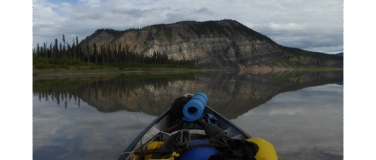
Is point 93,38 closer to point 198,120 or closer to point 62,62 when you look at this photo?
point 62,62

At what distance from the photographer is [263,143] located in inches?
149

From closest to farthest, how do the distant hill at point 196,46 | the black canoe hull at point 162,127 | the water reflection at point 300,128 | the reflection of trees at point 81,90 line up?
the black canoe hull at point 162,127, the water reflection at point 300,128, the reflection of trees at point 81,90, the distant hill at point 196,46

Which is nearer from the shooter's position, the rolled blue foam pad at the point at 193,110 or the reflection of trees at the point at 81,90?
the rolled blue foam pad at the point at 193,110

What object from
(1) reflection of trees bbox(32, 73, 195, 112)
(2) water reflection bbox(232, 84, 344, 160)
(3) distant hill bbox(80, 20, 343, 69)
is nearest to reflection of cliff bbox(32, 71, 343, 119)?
(1) reflection of trees bbox(32, 73, 195, 112)

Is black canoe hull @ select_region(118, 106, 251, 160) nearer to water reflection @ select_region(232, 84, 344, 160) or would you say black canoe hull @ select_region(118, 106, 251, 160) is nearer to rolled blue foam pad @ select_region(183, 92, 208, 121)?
rolled blue foam pad @ select_region(183, 92, 208, 121)

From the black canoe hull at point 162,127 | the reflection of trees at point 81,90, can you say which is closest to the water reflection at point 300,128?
the black canoe hull at point 162,127

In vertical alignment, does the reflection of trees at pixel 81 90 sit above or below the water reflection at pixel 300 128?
above

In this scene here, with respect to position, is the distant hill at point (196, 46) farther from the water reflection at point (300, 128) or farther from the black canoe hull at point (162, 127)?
the black canoe hull at point (162, 127)

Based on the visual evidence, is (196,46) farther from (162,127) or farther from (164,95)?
(162,127)

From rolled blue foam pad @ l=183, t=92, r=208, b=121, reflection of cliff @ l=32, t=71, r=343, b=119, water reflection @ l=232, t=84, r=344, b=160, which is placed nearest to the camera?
water reflection @ l=232, t=84, r=344, b=160
